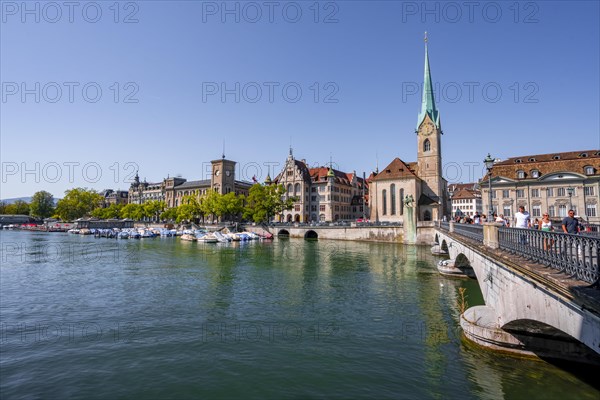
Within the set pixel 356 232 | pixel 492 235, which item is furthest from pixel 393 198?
pixel 492 235

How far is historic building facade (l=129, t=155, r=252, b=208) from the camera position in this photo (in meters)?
126

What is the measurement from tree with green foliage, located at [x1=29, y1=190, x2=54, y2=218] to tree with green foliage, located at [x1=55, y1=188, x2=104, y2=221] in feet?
78.7

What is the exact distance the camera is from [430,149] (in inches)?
3386

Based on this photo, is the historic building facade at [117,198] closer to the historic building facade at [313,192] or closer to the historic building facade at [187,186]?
the historic building facade at [187,186]

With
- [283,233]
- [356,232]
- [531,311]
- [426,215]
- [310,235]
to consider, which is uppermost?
[426,215]

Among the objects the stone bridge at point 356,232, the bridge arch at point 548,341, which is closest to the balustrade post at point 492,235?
the bridge arch at point 548,341

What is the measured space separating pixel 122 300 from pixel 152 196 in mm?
147486

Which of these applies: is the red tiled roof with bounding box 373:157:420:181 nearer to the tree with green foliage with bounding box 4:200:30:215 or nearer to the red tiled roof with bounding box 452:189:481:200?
the red tiled roof with bounding box 452:189:481:200

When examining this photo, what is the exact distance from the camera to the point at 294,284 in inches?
1057

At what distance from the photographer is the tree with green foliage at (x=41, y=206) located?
169250 mm

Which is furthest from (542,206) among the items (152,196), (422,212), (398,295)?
(152,196)

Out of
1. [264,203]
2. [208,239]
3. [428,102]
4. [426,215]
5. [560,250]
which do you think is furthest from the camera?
[264,203]

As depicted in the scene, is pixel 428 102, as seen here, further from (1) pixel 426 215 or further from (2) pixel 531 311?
(2) pixel 531 311

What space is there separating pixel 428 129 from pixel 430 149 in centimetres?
486
